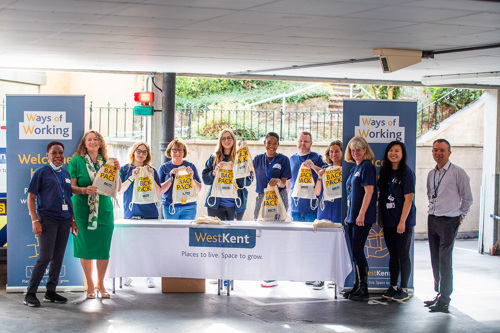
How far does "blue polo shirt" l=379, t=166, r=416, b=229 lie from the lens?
22.5 feet

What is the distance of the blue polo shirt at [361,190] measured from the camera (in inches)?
272

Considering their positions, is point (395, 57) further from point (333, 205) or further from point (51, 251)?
point (51, 251)

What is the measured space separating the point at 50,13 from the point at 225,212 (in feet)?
11.4

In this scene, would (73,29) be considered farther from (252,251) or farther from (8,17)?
(252,251)

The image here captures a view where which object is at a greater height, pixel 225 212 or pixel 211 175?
pixel 211 175

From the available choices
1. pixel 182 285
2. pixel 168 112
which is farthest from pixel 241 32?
pixel 168 112

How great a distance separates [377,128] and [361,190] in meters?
0.83

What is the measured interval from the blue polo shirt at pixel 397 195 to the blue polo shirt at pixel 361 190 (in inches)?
5.0

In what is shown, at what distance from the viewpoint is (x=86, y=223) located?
680 centimetres

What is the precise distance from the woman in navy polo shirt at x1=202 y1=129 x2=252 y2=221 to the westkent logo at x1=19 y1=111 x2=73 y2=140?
6.14 feet

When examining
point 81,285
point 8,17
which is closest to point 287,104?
point 81,285

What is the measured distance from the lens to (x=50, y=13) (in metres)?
5.28

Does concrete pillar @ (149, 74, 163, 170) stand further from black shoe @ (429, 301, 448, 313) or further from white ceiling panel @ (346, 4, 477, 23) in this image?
white ceiling panel @ (346, 4, 477, 23)

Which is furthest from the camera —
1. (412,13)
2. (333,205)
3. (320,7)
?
(333,205)
